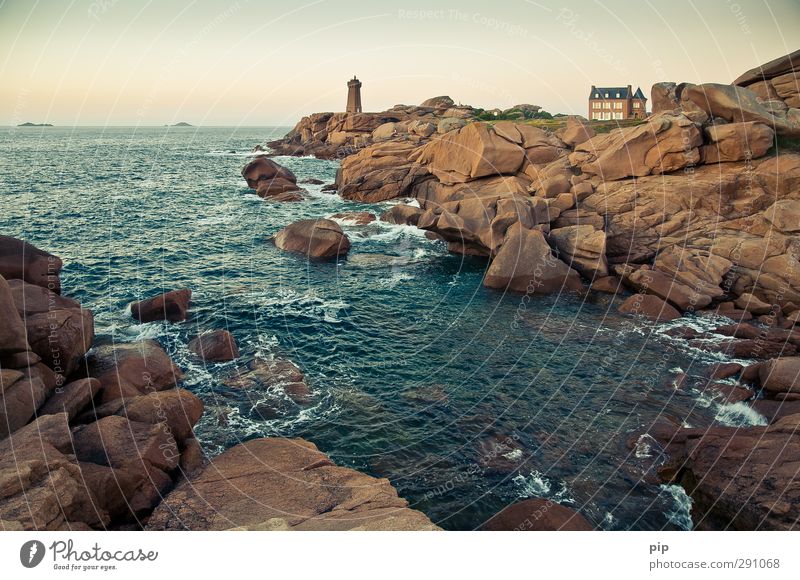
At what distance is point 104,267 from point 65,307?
19.0 metres

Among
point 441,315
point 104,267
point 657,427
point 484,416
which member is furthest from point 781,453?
point 104,267

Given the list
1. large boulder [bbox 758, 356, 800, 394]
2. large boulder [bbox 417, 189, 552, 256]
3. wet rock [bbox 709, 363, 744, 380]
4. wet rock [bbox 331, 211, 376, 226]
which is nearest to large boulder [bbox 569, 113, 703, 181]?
large boulder [bbox 417, 189, 552, 256]

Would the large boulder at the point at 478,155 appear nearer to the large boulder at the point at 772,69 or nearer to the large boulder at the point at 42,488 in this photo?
the large boulder at the point at 772,69

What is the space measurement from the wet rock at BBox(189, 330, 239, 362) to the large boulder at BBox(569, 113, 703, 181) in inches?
1462

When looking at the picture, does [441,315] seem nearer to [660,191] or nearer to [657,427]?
[657,427]

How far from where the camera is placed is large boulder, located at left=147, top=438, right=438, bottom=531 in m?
13.9

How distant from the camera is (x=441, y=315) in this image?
115 ft

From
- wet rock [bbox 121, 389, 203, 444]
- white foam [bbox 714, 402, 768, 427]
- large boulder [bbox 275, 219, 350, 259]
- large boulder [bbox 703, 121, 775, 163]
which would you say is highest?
large boulder [bbox 703, 121, 775, 163]

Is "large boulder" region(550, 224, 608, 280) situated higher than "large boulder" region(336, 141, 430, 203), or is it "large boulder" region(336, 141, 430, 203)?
"large boulder" region(336, 141, 430, 203)

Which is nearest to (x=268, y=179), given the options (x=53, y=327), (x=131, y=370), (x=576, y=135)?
(x=576, y=135)

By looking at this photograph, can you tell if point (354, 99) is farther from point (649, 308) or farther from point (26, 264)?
point (26, 264)

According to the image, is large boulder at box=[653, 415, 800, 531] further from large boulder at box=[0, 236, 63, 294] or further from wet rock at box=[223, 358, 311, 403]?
large boulder at box=[0, 236, 63, 294]

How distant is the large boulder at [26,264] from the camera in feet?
86.4

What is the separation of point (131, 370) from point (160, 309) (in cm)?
1116
